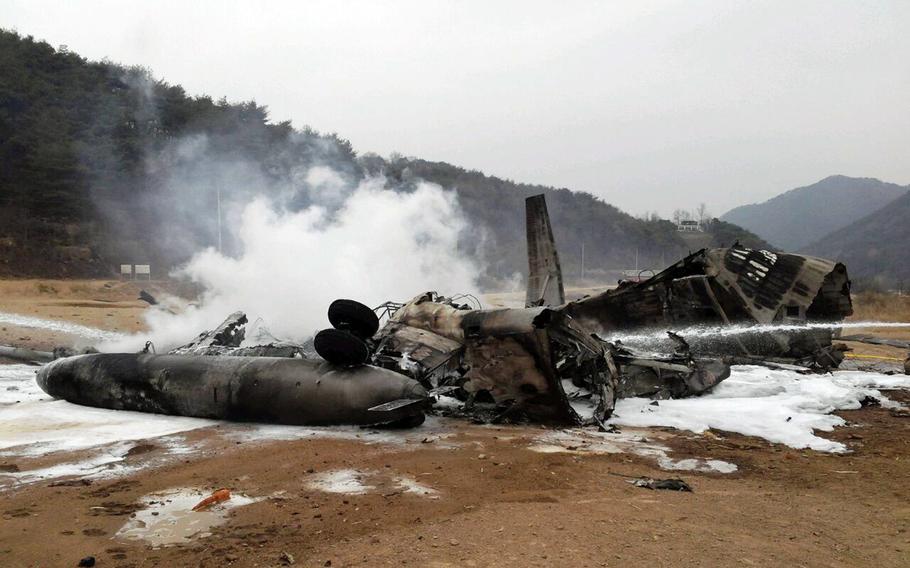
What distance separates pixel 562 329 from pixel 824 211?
191m

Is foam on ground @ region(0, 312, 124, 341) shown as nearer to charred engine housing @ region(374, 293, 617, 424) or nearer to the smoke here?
the smoke

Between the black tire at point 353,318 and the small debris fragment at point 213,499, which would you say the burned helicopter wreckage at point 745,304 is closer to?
the black tire at point 353,318

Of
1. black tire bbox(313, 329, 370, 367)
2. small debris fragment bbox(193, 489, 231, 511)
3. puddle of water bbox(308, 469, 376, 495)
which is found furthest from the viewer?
black tire bbox(313, 329, 370, 367)

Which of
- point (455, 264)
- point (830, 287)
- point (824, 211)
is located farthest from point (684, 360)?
point (824, 211)

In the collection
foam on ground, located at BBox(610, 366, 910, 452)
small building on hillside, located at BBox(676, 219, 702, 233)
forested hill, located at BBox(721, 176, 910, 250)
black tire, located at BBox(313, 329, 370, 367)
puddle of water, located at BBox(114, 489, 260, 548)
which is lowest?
foam on ground, located at BBox(610, 366, 910, 452)

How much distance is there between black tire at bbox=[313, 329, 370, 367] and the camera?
894 centimetres

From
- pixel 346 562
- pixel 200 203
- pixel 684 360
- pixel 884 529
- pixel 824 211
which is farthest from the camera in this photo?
pixel 824 211

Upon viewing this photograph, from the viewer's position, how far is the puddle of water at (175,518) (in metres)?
4.80

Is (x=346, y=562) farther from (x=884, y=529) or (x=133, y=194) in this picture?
(x=133, y=194)

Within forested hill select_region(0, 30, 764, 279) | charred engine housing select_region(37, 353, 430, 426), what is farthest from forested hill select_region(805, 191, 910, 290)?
charred engine housing select_region(37, 353, 430, 426)

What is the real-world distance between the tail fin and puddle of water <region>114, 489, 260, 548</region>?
43.9 ft

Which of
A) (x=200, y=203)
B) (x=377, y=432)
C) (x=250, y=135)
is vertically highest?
(x=250, y=135)

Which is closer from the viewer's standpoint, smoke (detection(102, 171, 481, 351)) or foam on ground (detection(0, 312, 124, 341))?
smoke (detection(102, 171, 481, 351))

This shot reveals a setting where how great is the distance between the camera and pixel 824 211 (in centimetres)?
17312
